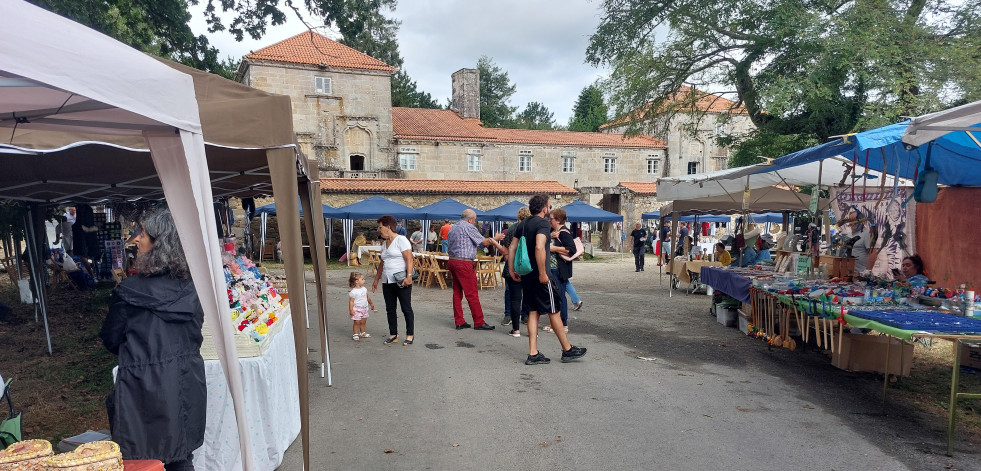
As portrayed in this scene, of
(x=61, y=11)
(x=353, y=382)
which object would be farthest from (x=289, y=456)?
(x=61, y=11)

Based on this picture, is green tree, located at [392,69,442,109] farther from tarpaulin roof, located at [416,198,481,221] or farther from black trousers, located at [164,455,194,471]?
black trousers, located at [164,455,194,471]

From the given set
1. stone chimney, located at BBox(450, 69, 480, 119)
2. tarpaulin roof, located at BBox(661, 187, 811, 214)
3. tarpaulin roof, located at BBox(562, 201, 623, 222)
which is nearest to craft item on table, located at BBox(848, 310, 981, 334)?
tarpaulin roof, located at BBox(661, 187, 811, 214)

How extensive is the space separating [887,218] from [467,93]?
1332 inches

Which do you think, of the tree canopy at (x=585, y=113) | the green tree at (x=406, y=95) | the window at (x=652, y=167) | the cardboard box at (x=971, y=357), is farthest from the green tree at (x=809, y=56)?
the tree canopy at (x=585, y=113)

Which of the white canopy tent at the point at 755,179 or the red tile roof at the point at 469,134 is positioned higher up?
the red tile roof at the point at 469,134

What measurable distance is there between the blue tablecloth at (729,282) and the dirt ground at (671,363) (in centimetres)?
59

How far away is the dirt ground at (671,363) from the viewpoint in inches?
185

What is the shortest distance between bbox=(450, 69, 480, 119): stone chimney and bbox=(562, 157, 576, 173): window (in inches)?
262

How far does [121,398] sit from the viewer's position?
104 inches

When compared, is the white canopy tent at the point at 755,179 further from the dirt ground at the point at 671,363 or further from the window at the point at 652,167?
the window at the point at 652,167

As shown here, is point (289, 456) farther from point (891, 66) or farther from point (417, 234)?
point (417, 234)

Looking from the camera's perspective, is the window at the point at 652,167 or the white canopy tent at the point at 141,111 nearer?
the white canopy tent at the point at 141,111

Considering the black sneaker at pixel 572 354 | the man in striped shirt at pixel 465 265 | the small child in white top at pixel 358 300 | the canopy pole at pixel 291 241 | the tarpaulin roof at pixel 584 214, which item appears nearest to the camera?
the canopy pole at pixel 291 241

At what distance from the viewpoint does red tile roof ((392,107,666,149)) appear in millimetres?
34188
